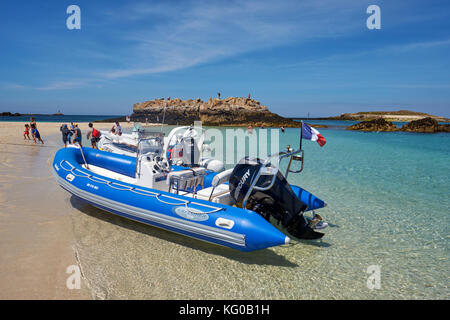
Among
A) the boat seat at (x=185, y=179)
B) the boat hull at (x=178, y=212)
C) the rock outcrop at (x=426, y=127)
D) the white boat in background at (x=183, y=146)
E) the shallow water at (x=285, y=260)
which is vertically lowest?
the shallow water at (x=285, y=260)

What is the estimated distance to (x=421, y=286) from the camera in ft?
11.4

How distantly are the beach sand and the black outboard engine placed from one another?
8.35 ft

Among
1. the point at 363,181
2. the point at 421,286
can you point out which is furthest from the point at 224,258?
the point at 363,181

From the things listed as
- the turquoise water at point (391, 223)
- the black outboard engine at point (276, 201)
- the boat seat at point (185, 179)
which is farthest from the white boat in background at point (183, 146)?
the turquoise water at point (391, 223)

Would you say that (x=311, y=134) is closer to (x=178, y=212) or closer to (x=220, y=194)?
(x=220, y=194)

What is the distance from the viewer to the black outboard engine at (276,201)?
418cm

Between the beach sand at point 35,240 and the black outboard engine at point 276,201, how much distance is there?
2.55 m

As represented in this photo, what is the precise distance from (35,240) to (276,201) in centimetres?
377

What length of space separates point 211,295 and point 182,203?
1.38 meters

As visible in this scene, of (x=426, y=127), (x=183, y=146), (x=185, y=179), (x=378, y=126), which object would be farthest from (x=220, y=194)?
(x=426, y=127)

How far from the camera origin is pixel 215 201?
457 centimetres

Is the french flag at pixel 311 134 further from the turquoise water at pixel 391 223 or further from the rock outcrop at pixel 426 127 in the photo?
the rock outcrop at pixel 426 127

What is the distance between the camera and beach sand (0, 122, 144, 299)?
308 centimetres

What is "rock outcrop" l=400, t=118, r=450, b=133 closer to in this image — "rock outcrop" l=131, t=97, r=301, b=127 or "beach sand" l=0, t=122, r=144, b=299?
"rock outcrop" l=131, t=97, r=301, b=127
